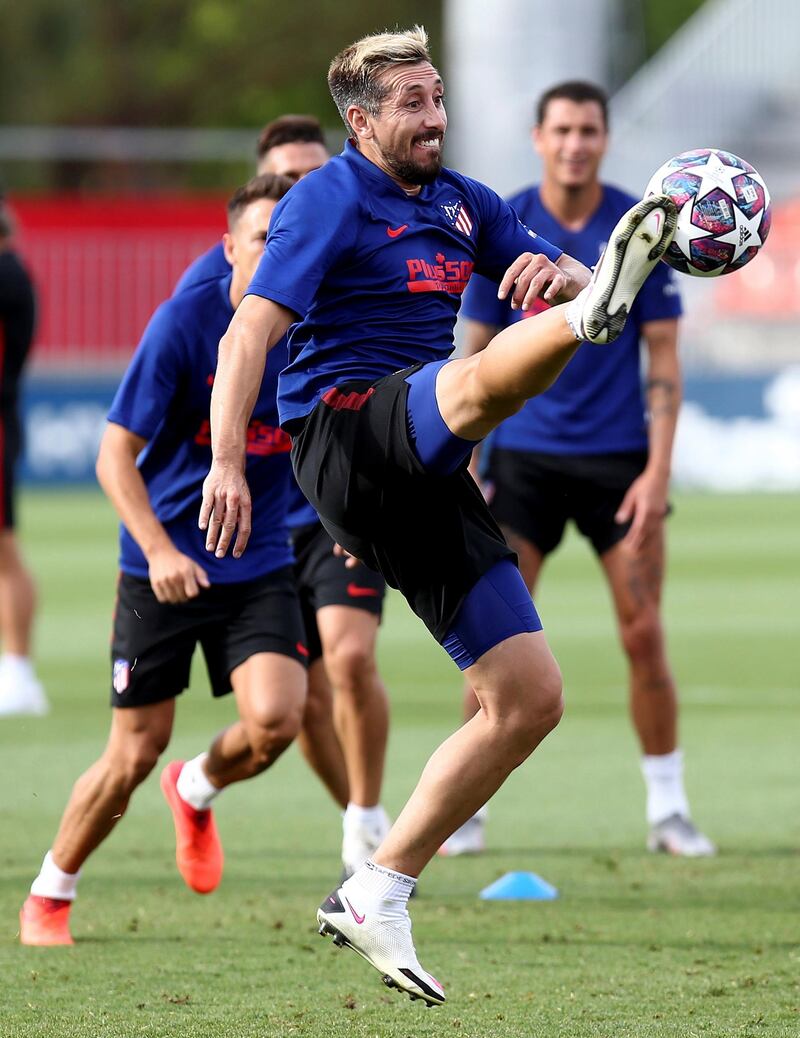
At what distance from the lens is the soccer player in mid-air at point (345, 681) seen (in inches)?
259

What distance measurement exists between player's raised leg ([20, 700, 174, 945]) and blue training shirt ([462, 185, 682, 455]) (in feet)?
7.36

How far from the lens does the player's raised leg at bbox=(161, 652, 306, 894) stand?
19.1 feet

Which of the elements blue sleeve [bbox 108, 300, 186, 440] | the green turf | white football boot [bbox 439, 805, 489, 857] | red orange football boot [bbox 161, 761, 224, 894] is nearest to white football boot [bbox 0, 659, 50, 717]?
the green turf

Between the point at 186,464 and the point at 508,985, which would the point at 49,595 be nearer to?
the point at 186,464

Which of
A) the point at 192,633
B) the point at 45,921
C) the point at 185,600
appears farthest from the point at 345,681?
the point at 45,921

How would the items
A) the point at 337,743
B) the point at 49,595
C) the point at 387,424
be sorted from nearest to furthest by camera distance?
1. the point at 387,424
2. the point at 337,743
3. the point at 49,595

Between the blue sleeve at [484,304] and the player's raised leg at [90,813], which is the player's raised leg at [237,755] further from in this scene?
the blue sleeve at [484,304]

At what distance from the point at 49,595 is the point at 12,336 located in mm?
5522

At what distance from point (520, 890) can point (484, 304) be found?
220 centimetres

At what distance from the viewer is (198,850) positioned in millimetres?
6102

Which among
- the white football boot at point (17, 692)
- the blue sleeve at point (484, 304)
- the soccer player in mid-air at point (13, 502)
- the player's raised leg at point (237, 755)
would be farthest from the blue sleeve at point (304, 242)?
the white football boot at point (17, 692)

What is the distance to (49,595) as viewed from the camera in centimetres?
1554

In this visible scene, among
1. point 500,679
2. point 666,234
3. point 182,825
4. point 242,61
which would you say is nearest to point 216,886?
point 182,825

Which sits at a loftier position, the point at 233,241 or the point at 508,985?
the point at 233,241
